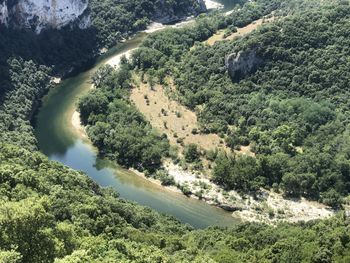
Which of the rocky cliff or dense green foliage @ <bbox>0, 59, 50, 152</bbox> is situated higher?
the rocky cliff

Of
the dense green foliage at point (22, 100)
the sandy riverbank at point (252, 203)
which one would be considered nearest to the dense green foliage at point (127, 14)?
the dense green foliage at point (22, 100)

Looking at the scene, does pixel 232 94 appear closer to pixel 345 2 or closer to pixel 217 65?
pixel 217 65

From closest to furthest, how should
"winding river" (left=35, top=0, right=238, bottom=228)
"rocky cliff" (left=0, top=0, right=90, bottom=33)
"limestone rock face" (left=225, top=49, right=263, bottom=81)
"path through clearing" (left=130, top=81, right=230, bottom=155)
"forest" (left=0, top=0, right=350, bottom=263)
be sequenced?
1. "forest" (left=0, top=0, right=350, bottom=263)
2. "winding river" (left=35, top=0, right=238, bottom=228)
3. "path through clearing" (left=130, top=81, right=230, bottom=155)
4. "limestone rock face" (left=225, top=49, right=263, bottom=81)
5. "rocky cliff" (left=0, top=0, right=90, bottom=33)

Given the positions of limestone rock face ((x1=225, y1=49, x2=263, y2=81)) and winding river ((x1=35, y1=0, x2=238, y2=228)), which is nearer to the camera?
winding river ((x1=35, y1=0, x2=238, y2=228))

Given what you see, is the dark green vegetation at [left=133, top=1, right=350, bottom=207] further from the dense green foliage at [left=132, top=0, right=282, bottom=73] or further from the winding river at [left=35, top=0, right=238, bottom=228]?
the winding river at [left=35, top=0, right=238, bottom=228]

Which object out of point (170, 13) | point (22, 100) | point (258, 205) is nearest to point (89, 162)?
point (22, 100)

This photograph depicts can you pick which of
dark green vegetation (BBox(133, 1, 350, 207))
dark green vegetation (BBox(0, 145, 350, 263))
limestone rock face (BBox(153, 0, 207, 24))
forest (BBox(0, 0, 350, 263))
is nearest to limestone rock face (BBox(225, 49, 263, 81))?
dark green vegetation (BBox(133, 1, 350, 207))

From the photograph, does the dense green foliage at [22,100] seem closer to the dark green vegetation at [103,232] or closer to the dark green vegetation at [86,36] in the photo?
the dark green vegetation at [86,36]
